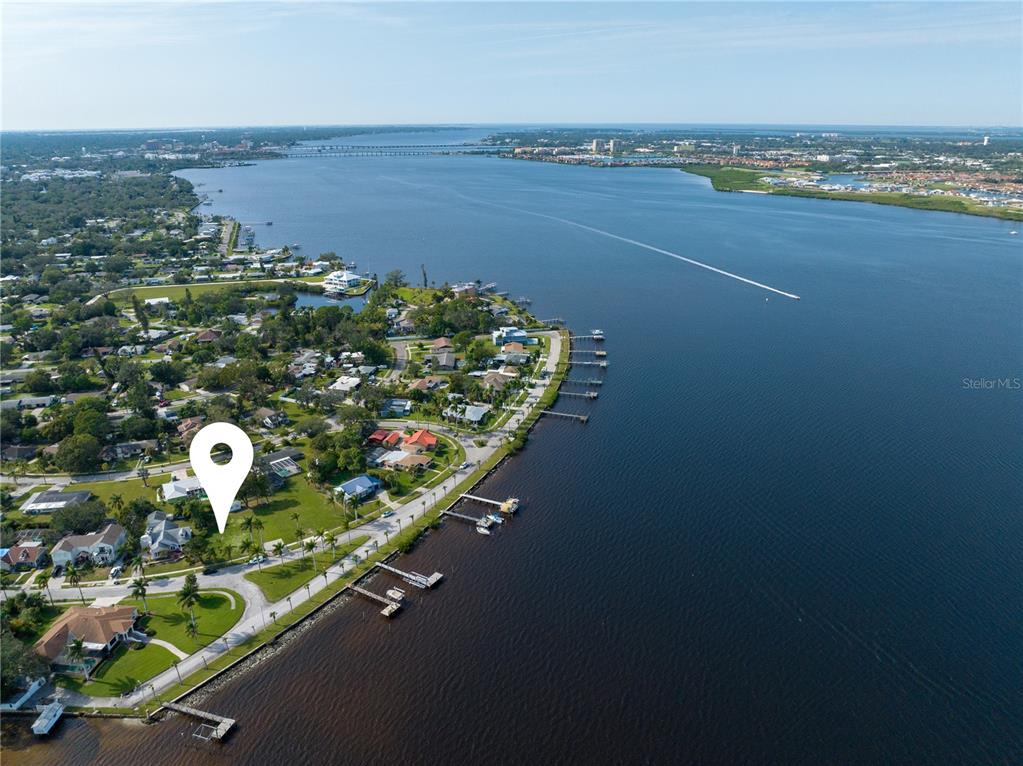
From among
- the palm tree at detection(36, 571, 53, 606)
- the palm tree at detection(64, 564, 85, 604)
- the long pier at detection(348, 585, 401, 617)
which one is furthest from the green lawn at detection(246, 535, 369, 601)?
the palm tree at detection(36, 571, 53, 606)

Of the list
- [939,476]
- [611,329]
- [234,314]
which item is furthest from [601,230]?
[939,476]

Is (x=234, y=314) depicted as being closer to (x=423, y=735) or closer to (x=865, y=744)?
(x=423, y=735)

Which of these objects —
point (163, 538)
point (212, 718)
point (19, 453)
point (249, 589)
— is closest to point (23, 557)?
point (163, 538)

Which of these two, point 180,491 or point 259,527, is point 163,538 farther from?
point 180,491

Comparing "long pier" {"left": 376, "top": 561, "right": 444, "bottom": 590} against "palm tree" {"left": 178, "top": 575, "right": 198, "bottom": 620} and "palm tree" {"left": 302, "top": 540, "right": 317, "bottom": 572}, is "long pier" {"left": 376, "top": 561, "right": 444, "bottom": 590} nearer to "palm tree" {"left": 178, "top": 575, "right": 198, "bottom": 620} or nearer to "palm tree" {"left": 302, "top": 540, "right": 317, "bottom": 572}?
"palm tree" {"left": 302, "top": 540, "right": 317, "bottom": 572}

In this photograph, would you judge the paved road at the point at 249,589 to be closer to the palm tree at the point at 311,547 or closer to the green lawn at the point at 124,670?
the green lawn at the point at 124,670

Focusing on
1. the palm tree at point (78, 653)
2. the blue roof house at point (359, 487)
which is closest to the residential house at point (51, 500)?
the palm tree at point (78, 653)
